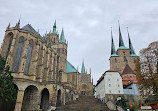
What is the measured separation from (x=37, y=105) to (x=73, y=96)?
39.9ft

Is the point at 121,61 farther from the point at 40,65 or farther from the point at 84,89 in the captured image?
the point at 40,65

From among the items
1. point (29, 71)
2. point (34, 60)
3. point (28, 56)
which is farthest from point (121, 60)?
point (29, 71)

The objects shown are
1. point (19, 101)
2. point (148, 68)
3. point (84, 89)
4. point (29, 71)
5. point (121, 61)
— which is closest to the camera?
point (148, 68)

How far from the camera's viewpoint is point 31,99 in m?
22.3

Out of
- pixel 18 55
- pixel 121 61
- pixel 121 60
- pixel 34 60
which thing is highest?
pixel 121 60

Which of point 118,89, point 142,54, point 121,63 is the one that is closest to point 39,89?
point 118,89

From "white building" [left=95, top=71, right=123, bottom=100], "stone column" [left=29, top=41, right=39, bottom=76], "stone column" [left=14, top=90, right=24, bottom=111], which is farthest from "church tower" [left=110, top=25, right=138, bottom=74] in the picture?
"stone column" [left=14, top=90, right=24, bottom=111]

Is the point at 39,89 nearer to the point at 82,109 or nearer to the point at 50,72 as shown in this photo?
the point at 50,72

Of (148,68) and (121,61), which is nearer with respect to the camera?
(148,68)

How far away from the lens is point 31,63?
24.6 meters

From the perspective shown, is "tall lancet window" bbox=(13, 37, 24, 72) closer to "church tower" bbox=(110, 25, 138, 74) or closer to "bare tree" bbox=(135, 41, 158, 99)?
"bare tree" bbox=(135, 41, 158, 99)

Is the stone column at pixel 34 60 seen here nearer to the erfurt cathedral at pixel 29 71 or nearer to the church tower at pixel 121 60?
the erfurt cathedral at pixel 29 71

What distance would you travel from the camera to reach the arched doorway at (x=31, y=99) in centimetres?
2173

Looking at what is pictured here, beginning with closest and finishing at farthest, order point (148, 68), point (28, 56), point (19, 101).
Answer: point (148, 68), point (19, 101), point (28, 56)
